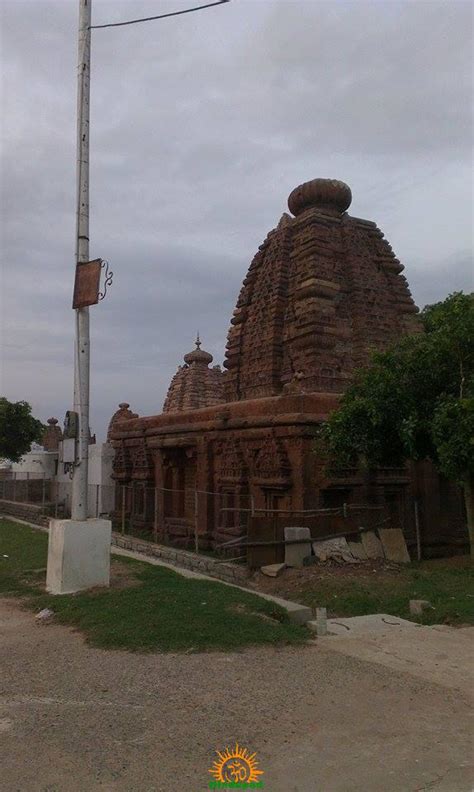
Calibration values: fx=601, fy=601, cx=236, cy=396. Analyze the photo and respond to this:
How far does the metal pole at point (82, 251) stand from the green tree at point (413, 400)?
169 inches

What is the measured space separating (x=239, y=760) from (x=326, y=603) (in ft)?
17.5

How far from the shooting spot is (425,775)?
3.43m

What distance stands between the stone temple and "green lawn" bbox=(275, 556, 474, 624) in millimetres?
2032

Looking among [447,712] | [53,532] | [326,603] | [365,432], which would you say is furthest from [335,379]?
[447,712]

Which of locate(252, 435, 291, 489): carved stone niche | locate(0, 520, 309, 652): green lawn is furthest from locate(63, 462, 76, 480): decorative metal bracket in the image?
locate(252, 435, 291, 489): carved stone niche

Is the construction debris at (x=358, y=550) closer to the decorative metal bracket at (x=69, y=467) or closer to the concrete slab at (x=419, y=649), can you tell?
the concrete slab at (x=419, y=649)

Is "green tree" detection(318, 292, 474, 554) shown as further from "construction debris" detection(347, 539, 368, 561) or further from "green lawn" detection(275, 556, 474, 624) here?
"construction debris" detection(347, 539, 368, 561)

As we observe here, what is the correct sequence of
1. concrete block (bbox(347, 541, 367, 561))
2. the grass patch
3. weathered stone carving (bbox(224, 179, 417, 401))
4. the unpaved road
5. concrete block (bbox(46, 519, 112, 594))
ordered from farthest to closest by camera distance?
weathered stone carving (bbox(224, 179, 417, 401)), concrete block (bbox(347, 541, 367, 561)), concrete block (bbox(46, 519, 112, 594)), the grass patch, the unpaved road

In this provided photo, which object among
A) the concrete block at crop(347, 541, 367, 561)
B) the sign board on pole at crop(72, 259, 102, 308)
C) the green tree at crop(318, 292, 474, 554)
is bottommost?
the concrete block at crop(347, 541, 367, 561)

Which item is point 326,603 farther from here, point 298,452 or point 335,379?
point 335,379

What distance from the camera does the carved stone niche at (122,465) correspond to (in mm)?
19219

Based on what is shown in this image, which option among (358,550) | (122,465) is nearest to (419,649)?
(358,550)

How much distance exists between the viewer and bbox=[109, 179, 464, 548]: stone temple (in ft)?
39.4

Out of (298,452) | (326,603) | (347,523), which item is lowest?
(326,603)
